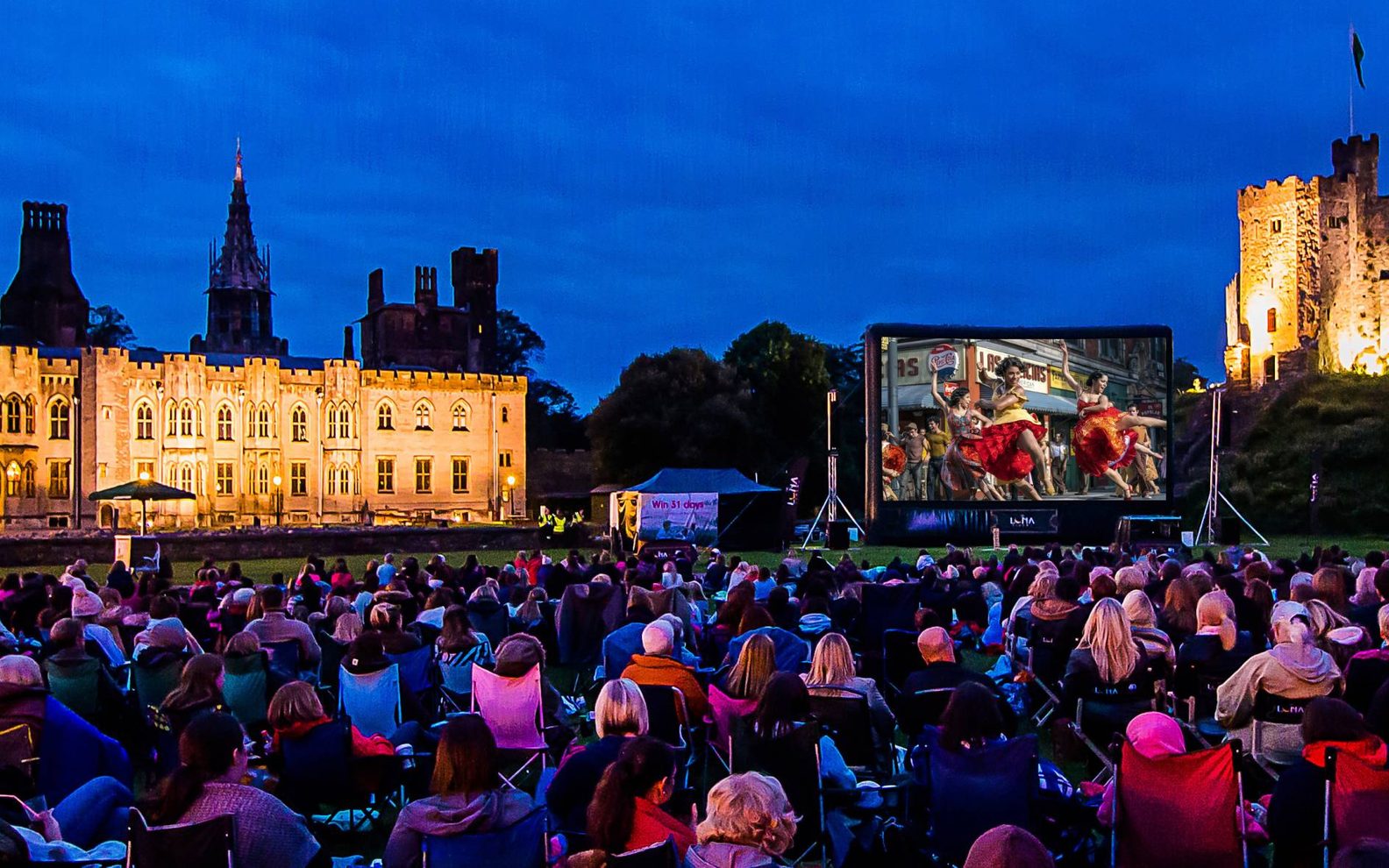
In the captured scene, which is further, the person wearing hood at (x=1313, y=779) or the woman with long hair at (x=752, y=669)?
the woman with long hair at (x=752, y=669)

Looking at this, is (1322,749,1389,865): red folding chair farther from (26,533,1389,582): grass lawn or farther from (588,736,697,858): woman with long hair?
(26,533,1389,582): grass lawn

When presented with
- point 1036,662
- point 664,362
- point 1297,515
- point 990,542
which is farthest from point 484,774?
point 664,362

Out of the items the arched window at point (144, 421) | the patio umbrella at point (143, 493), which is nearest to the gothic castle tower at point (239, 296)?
the arched window at point (144, 421)

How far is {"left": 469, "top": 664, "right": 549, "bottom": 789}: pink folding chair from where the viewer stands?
6.50 metres

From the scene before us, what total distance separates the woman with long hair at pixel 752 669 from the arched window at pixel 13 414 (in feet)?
167

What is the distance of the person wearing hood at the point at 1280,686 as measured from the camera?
18.9ft

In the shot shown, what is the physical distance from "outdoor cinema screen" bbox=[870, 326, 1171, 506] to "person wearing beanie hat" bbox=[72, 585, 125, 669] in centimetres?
2359

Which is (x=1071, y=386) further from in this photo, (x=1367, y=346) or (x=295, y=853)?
(x=1367, y=346)

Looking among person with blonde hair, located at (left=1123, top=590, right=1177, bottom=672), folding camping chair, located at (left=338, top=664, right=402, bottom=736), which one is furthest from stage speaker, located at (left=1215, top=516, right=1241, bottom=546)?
folding camping chair, located at (left=338, top=664, right=402, bottom=736)

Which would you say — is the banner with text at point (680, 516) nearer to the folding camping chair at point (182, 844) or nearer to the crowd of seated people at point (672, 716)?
the crowd of seated people at point (672, 716)

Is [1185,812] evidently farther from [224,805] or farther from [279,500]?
[279,500]

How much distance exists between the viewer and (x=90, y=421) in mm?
50375

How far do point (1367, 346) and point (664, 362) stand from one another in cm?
3332

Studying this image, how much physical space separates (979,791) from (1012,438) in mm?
27047
